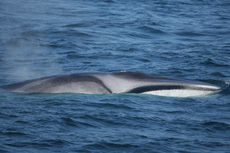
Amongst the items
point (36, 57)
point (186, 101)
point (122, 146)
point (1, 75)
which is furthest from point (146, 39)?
point (122, 146)

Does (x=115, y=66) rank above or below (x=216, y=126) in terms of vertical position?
above

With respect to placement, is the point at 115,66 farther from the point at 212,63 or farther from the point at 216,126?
the point at 216,126

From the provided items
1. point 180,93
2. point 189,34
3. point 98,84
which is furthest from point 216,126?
point 189,34

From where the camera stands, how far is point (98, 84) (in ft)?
42.2

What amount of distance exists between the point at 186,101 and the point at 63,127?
14.0ft

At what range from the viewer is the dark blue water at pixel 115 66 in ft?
34.2

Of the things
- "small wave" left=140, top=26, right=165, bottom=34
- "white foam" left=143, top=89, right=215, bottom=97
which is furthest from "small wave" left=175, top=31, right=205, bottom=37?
"white foam" left=143, top=89, right=215, bottom=97

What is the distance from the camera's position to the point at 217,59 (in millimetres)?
20781

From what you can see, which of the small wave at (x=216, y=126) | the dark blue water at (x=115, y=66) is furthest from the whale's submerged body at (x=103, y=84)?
the small wave at (x=216, y=126)

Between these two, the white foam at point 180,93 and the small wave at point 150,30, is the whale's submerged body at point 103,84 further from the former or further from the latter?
the small wave at point 150,30

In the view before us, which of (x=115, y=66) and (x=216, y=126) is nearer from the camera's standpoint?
(x=216, y=126)

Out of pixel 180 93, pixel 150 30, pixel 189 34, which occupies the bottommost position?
pixel 180 93

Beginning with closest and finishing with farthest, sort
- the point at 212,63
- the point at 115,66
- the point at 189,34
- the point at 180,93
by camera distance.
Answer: the point at 180,93, the point at 115,66, the point at 212,63, the point at 189,34

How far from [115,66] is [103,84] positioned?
6.55 metres
